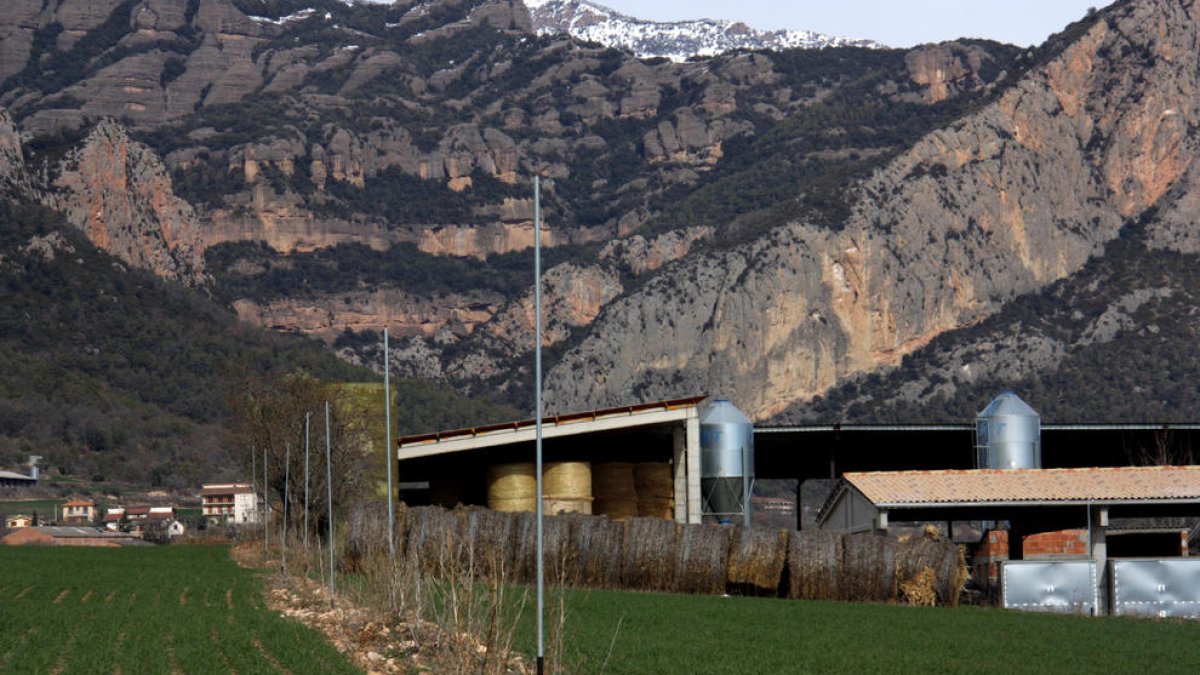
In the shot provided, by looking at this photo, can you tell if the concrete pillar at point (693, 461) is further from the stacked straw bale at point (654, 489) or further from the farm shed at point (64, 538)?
the farm shed at point (64, 538)

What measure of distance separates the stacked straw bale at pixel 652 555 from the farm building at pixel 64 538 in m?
61.2

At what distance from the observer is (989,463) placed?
3098 inches

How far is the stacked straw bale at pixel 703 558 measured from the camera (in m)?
54.2

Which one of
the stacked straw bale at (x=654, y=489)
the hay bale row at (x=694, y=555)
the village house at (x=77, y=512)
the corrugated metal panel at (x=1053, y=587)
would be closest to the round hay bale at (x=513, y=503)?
the stacked straw bale at (x=654, y=489)

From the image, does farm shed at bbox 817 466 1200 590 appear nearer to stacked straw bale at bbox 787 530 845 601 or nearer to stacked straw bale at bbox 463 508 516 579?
stacked straw bale at bbox 787 530 845 601

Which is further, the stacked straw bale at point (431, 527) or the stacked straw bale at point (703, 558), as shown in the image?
the stacked straw bale at point (703, 558)

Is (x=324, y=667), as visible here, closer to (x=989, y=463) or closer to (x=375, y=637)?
(x=375, y=637)

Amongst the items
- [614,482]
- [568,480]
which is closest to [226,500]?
[614,482]

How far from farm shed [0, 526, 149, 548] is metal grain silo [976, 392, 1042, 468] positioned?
55.5 metres

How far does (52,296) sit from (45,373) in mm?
15115

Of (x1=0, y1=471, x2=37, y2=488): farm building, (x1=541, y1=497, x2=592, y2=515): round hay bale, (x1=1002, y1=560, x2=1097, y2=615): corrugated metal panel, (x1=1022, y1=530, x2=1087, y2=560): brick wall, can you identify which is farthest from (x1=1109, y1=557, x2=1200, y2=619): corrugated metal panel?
(x1=0, y1=471, x2=37, y2=488): farm building

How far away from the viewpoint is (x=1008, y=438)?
258ft

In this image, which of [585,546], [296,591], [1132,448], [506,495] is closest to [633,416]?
[506,495]

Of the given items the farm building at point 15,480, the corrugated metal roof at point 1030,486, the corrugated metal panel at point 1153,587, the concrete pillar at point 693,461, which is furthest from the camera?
the farm building at point 15,480
